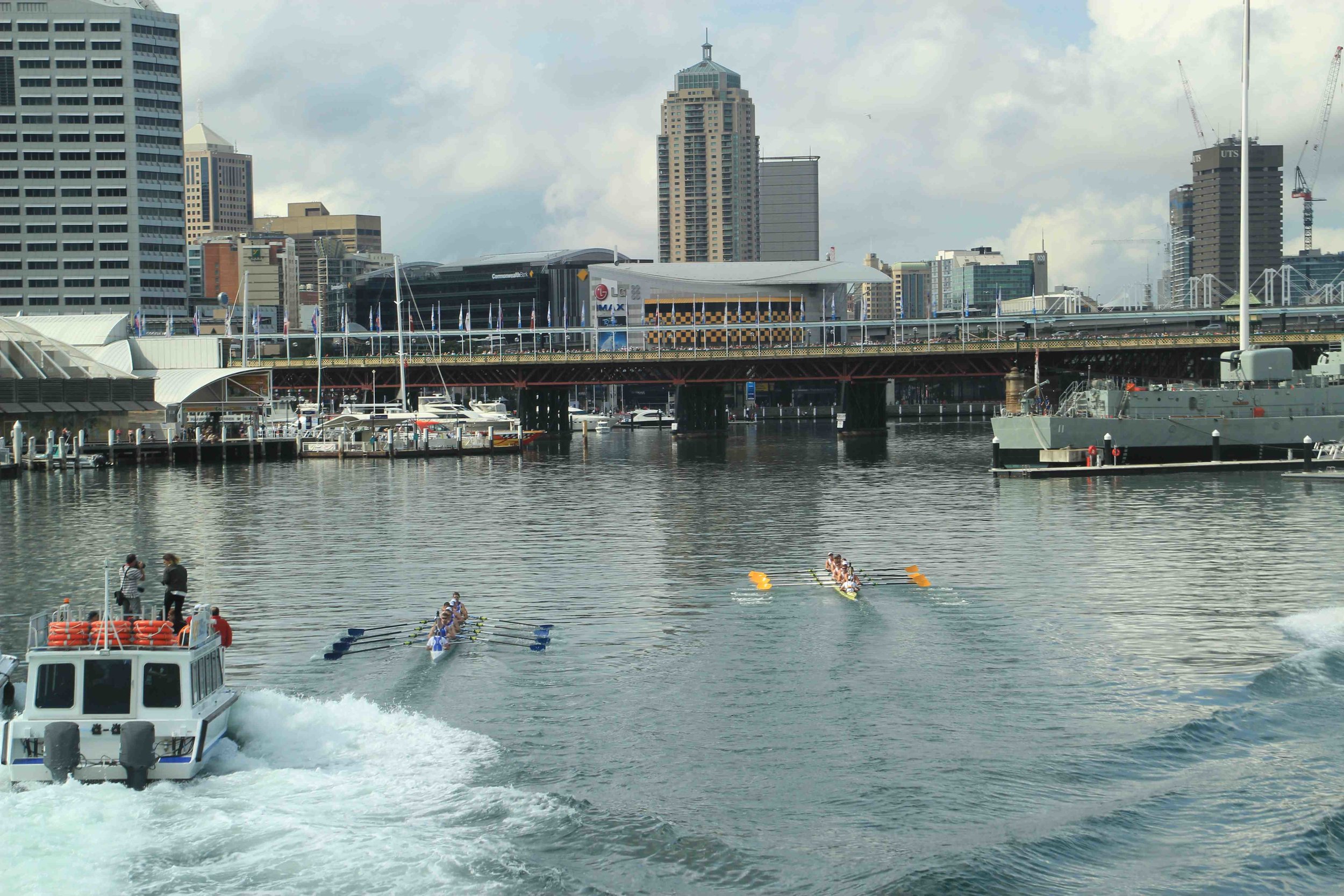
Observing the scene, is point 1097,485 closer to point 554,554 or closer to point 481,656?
point 554,554

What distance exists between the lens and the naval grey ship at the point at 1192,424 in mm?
100438

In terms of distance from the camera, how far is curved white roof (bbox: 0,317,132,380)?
132500 millimetres

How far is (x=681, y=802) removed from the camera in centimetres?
2567

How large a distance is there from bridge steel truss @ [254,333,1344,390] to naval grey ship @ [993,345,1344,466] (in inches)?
2743

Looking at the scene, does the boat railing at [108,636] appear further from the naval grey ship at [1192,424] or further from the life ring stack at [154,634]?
the naval grey ship at [1192,424]

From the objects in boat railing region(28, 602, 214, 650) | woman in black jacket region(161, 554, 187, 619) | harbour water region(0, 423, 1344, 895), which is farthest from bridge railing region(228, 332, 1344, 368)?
boat railing region(28, 602, 214, 650)

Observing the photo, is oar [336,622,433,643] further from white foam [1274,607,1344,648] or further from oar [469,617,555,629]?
white foam [1274,607,1344,648]

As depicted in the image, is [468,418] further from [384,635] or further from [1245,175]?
[384,635]

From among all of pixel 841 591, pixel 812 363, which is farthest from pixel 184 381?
pixel 841 591

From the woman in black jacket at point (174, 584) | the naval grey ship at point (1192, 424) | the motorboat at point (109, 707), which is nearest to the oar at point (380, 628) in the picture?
the woman in black jacket at point (174, 584)

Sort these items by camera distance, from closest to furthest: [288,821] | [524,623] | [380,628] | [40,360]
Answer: [288,821]
[380,628]
[524,623]
[40,360]

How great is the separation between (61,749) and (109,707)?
1203mm

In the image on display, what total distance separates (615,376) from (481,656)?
158630 mm

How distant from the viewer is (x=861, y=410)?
18600 cm
